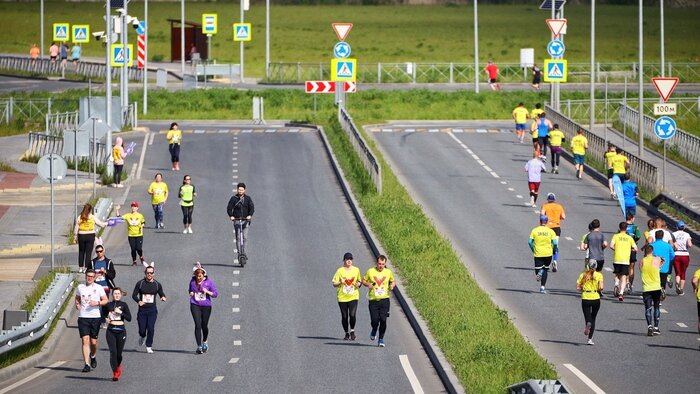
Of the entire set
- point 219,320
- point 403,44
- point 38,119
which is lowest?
point 219,320

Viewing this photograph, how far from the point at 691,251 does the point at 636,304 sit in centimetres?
642

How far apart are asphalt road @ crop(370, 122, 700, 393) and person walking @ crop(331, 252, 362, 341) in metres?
3.08

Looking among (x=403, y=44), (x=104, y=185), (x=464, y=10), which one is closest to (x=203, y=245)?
(x=104, y=185)

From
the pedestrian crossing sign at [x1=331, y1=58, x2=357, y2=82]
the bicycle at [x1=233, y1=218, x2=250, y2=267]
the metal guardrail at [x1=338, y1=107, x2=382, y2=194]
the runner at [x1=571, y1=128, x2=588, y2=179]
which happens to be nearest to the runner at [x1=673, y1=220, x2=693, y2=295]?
the bicycle at [x1=233, y1=218, x2=250, y2=267]

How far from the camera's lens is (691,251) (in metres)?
34.5

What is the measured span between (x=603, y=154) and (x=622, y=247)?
2012 centimetres

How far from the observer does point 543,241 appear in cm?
2934

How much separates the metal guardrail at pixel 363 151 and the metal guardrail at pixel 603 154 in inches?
291

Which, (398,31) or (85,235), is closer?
(85,235)

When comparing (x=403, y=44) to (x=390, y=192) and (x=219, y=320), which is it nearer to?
(x=390, y=192)

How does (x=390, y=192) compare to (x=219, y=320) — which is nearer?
(x=219, y=320)

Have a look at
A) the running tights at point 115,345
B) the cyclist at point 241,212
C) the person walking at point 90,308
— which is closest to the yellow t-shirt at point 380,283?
the running tights at point 115,345

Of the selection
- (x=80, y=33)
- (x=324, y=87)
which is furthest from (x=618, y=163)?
(x=80, y=33)

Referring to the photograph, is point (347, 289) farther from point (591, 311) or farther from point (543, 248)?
point (543, 248)
